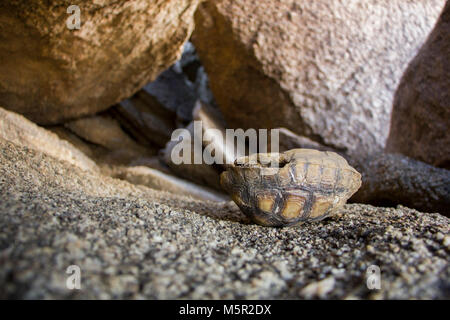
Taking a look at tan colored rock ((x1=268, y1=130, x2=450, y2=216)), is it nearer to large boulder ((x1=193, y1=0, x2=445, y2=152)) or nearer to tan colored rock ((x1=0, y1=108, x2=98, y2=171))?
large boulder ((x1=193, y1=0, x2=445, y2=152))

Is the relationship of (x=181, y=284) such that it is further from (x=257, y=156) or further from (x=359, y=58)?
(x=359, y=58)

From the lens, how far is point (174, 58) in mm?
2805

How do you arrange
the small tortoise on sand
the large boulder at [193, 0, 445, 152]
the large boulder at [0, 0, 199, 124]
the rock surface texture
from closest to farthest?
the rock surface texture → the small tortoise on sand → the large boulder at [0, 0, 199, 124] → the large boulder at [193, 0, 445, 152]

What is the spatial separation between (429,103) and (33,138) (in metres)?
2.77

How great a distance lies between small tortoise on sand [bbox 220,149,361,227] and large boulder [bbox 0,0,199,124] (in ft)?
4.42

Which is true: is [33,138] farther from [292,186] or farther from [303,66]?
[303,66]

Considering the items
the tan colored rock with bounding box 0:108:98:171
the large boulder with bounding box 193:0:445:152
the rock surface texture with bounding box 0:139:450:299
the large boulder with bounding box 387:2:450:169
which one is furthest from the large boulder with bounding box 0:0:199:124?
the large boulder with bounding box 387:2:450:169

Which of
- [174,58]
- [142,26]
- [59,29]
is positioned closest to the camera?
[59,29]

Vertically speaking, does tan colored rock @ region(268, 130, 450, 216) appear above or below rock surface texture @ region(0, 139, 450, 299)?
above

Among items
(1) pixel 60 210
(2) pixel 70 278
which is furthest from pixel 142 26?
(2) pixel 70 278

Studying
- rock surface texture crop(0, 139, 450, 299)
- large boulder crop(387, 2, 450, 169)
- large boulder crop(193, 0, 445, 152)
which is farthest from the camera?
large boulder crop(193, 0, 445, 152)

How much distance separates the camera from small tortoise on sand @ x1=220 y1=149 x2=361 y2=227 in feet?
4.78

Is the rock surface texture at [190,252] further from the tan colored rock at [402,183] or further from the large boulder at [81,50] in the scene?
the large boulder at [81,50]
